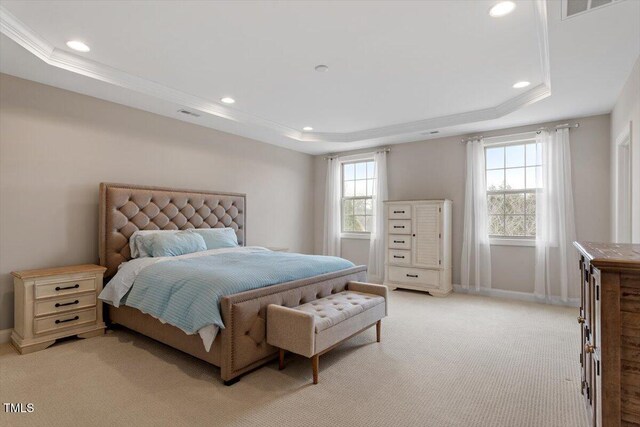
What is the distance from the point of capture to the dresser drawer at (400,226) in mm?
5355

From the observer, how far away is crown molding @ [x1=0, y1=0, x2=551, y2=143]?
2566 millimetres

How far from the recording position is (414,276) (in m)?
5.28

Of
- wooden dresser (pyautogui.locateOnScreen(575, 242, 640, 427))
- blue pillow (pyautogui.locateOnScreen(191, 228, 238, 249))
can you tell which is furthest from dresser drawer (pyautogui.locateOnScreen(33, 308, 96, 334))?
wooden dresser (pyautogui.locateOnScreen(575, 242, 640, 427))

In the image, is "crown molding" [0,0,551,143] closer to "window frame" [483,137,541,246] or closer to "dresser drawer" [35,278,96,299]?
"window frame" [483,137,541,246]

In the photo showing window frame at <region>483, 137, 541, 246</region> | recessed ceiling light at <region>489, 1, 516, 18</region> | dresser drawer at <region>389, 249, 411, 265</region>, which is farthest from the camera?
dresser drawer at <region>389, 249, 411, 265</region>

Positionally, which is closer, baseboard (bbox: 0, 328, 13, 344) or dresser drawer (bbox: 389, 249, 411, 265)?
baseboard (bbox: 0, 328, 13, 344)

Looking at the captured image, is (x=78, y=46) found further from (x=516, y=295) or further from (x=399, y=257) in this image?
(x=516, y=295)

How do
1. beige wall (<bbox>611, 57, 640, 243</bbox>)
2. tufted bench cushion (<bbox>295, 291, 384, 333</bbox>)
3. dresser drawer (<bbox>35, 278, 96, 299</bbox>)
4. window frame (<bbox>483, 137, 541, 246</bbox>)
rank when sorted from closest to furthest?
tufted bench cushion (<bbox>295, 291, 384, 333</bbox>) < beige wall (<bbox>611, 57, 640, 243</bbox>) < dresser drawer (<bbox>35, 278, 96, 299</bbox>) < window frame (<bbox>483, 137, 541, 246</bbox>)

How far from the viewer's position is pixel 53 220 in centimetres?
339

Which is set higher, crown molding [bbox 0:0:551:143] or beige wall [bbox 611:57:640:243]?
crown molding [bbox 0:0:551:143]

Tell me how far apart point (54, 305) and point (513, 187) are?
226 inches

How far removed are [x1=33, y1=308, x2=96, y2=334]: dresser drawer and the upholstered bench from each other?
1.97m

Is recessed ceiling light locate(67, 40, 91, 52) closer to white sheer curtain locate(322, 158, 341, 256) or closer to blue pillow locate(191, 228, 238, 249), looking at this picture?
blue pillow locate(191, 228, 238, 249)

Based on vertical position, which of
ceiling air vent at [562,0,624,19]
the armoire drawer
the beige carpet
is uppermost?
ceiling air vent at [562,0,624,19]
